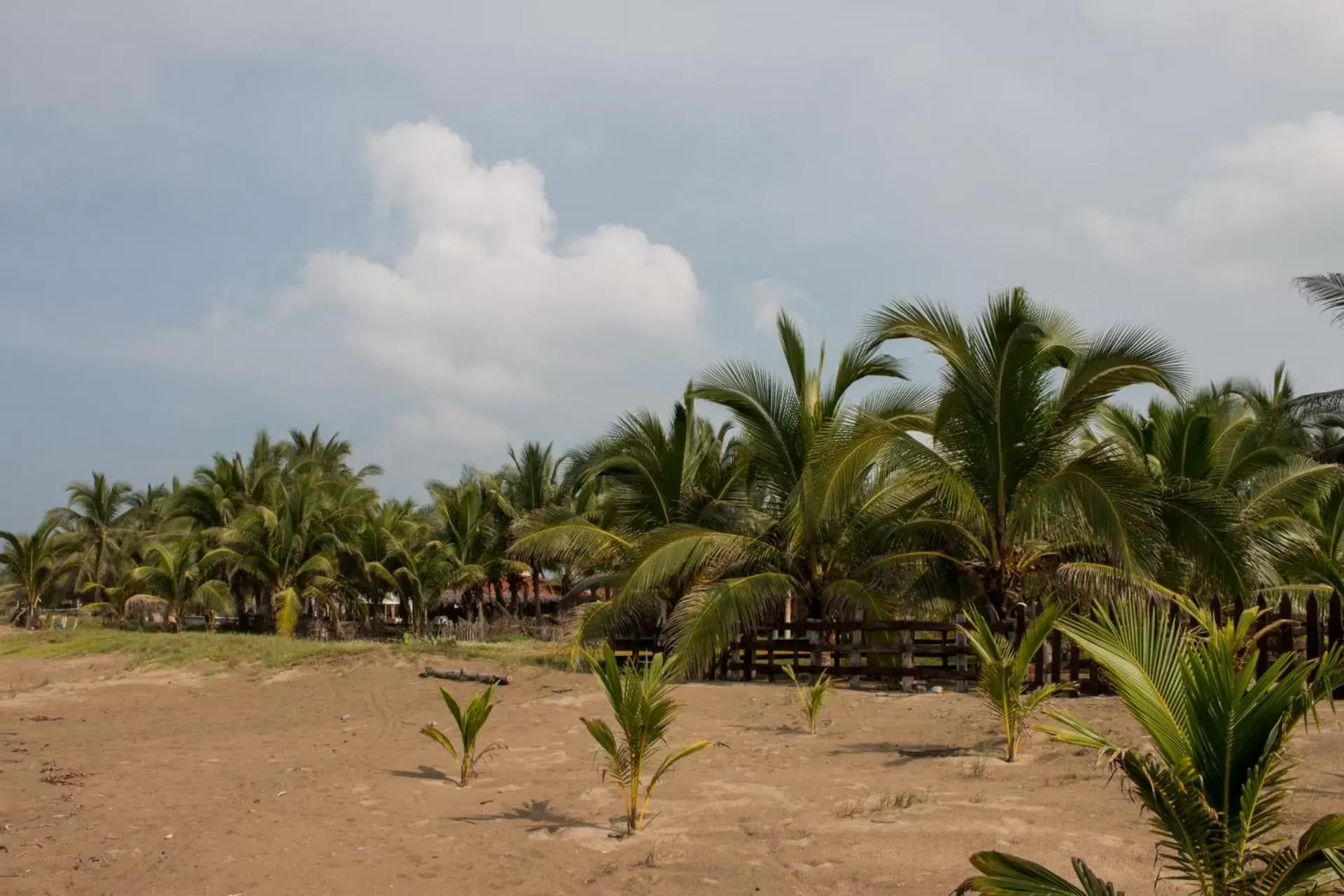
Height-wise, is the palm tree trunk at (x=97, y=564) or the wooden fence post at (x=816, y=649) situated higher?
the palm tree trunk at (x=97, y=564)

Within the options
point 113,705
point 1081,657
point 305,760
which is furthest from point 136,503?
point 1081,657

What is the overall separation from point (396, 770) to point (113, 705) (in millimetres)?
7384

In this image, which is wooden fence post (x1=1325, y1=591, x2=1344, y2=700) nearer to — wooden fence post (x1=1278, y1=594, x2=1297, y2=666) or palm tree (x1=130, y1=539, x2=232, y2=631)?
wooden fence post (x1=1278, y1=594, x2=1297, y2=666)

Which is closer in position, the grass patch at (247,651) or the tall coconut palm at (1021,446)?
the tall coconut palm at (1021,446)

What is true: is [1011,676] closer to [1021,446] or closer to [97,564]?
[1021,446]

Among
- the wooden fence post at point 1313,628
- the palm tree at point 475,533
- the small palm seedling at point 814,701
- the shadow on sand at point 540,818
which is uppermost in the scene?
the palm tree at point 475,533

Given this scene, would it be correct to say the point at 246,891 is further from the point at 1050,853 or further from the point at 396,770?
the point at 1050,853

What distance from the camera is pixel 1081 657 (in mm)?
12117

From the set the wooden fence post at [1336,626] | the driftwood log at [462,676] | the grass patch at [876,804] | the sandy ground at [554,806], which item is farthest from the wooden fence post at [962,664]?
the driftwood log at [462,676]

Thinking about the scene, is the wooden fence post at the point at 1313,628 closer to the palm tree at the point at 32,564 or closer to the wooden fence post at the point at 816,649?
the wooden fence post at the point at 816,649

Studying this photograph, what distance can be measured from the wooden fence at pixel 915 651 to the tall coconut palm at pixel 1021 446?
0.83m

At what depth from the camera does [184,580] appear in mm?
31328

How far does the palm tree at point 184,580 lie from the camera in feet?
97.9

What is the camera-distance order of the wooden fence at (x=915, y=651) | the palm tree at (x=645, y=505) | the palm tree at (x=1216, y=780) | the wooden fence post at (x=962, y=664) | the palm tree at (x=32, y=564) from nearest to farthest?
the palm tree at (x=1216, y=780), the wooden fence at (x=915, y=651), the wooden fence post at (x=962, y=664), the palm tree at (x=645, y=505), the palm tree at (x=32, y=564)
